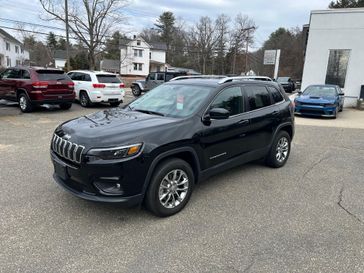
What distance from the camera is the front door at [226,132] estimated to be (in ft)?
12.5

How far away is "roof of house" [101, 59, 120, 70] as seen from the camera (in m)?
54.9

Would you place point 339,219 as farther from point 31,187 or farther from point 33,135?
point 33,135

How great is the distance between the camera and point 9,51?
168ft

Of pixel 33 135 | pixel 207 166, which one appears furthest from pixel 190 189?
pixel 33 135

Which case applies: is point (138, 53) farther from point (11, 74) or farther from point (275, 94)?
point (275, 94)

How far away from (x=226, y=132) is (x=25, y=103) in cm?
956

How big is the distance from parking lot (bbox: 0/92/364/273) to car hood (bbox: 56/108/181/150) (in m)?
0.98

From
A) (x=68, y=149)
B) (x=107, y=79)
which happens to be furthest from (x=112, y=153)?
(x=107, y=79)

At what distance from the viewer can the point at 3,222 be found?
3.25 meters

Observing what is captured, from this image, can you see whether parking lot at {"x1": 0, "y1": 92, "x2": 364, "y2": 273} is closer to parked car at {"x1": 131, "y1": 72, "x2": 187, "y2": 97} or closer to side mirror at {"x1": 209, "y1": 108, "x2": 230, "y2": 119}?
side mirror at {"x1": 209, "y1": 108, "x2": 230, "y2": 119}

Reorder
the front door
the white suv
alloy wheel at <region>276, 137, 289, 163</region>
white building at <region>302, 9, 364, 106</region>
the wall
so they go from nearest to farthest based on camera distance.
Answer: the front door, alloy wheel at <region>276, 137, 289, 163</region>, the white suv, white building at <region>302, 9, 364, 106</region>, the wall

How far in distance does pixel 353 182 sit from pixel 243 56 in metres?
60.2

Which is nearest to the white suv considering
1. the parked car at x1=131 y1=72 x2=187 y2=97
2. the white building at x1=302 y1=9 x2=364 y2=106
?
the parked car at x1=131 y1=72 x2=187 y2=97

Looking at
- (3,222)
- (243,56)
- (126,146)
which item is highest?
(243,56)
